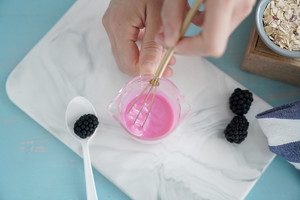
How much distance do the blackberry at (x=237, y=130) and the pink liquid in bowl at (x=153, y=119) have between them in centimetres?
14

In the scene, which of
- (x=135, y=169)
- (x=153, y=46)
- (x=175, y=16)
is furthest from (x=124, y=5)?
(x=135, y=169)

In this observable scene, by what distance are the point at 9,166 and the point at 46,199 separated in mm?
141

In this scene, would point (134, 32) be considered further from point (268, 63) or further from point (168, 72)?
point (268, 63)

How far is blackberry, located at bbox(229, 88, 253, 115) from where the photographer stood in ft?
2.72

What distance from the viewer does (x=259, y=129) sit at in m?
0.86

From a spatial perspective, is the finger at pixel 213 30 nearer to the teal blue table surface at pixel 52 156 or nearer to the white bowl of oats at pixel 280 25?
the white bowl of oats at pixel 280 25

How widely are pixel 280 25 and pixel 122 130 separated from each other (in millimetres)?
475

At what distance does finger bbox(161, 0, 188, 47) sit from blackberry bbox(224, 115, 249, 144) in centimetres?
37

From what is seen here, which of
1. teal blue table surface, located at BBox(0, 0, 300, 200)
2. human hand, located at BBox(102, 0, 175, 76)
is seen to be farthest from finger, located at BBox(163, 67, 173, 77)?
teal blue table surface, located at BBox(0, 0, 300, 200)

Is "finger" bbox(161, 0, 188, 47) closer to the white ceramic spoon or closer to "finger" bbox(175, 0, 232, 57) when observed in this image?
"finger" bbox(175, 0, 232, 57)

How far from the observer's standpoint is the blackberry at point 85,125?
0.82 meters

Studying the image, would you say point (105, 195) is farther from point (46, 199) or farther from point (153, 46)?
point (153, 46)

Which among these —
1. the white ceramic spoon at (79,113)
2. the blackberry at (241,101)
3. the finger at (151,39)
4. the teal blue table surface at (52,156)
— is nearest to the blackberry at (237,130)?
the blackberry at (241,101)

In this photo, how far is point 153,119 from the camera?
0.85 metres
